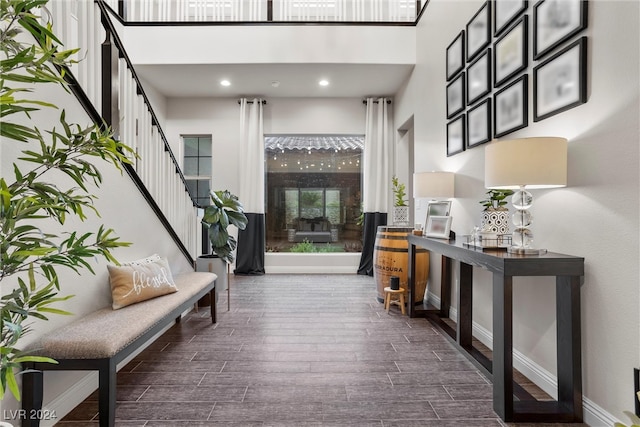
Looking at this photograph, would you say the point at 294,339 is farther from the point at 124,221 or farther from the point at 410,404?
the point at 124,221

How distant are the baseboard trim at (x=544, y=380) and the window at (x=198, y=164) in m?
4.71

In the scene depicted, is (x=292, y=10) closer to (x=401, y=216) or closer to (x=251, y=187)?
(x=251, y=187)

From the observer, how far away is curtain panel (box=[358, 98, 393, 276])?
5586mm

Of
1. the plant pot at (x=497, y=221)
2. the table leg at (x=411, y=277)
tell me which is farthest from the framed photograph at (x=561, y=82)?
the table leg at (x=411, y=277)

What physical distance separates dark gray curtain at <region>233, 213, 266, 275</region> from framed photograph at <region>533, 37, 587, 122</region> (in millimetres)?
4293

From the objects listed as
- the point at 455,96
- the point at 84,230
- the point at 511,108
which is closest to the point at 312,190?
the point at 455,96

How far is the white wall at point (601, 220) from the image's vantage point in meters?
1.52

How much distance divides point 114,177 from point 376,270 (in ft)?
8.82

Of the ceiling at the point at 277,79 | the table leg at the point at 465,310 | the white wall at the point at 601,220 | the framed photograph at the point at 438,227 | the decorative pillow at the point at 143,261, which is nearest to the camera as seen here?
the white wall at the point at 601,220

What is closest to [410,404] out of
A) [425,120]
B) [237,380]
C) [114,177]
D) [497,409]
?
[497,409]

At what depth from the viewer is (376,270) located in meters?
3.87

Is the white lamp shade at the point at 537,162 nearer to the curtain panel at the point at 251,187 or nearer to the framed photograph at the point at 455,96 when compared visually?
the framed photograph at the point at 455,96

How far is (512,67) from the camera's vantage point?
2336 mm

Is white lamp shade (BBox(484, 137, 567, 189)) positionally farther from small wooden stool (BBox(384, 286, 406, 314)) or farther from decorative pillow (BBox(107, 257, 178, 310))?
decorative pillow (BBox(107, 257, 178, 310))
